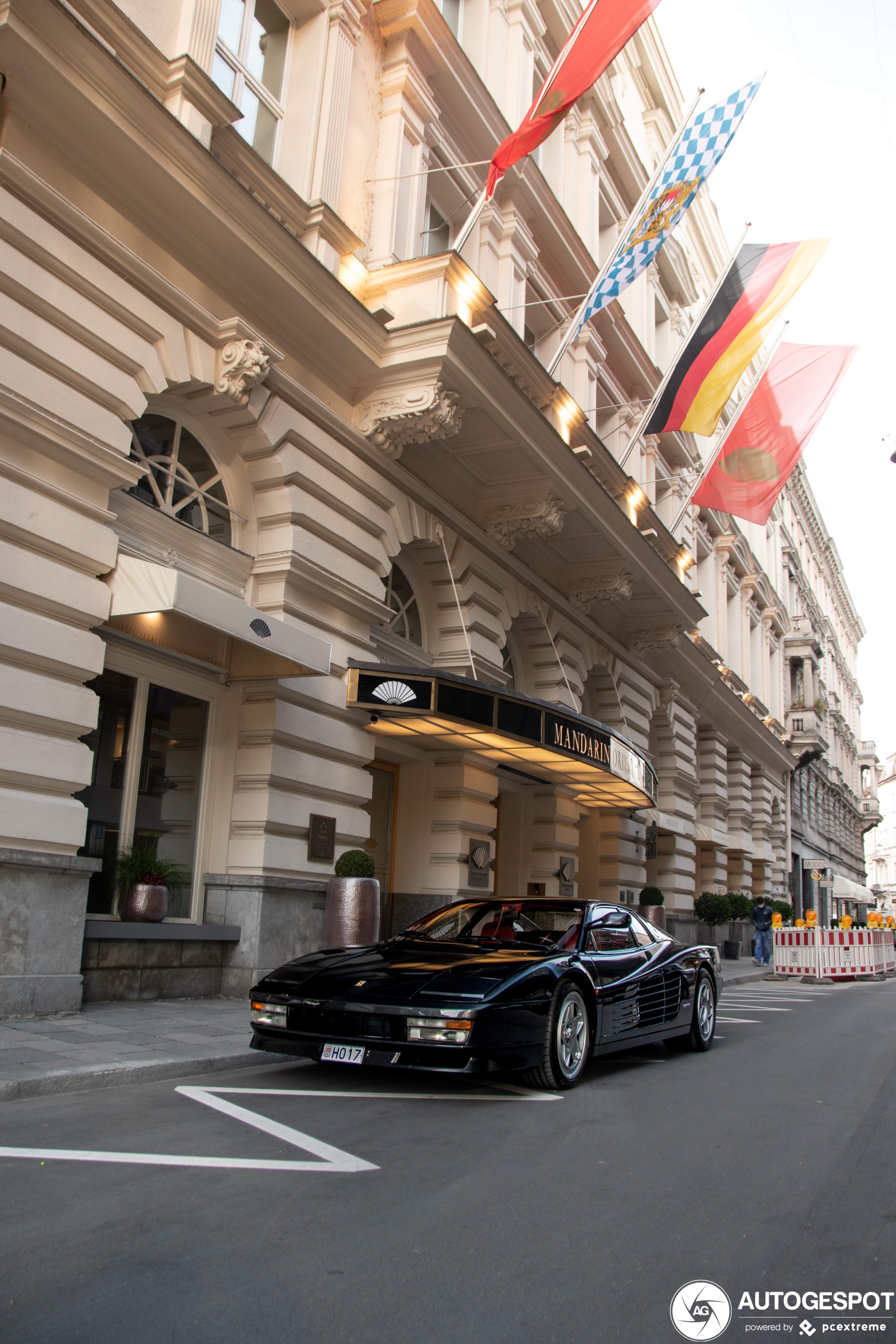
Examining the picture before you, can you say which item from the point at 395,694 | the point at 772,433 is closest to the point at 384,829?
the point at 395,694

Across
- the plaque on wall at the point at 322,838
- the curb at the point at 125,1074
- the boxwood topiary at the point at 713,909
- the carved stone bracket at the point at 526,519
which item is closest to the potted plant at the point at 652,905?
the boxwood topiary at the point at 713,909

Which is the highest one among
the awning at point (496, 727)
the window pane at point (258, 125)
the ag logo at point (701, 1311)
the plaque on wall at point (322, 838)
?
the window pane at point (258, 125)

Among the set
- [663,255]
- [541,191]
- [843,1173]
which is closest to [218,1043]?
[843,1173]

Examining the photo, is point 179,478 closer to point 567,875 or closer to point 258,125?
point 258,125

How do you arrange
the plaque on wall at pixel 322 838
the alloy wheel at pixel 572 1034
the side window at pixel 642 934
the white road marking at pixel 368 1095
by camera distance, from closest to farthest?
the white road marking at pixel 368 1095, the alloy wheel at pixel 572 1034, the side window at pixel 642 934, the plaque on wall at pixel 322 838

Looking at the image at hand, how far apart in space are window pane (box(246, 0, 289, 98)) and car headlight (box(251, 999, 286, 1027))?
11836mm

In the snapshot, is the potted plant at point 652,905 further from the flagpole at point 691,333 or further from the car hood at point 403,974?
the car hood at point 403,974

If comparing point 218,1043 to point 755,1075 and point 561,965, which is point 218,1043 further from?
point 755,1075

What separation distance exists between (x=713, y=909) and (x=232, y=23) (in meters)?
23.5

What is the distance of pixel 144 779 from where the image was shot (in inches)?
428

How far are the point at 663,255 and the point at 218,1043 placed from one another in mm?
26948

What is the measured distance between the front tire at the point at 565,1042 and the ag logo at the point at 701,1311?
3.50m

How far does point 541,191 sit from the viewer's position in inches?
747

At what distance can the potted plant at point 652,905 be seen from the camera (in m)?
22.7
